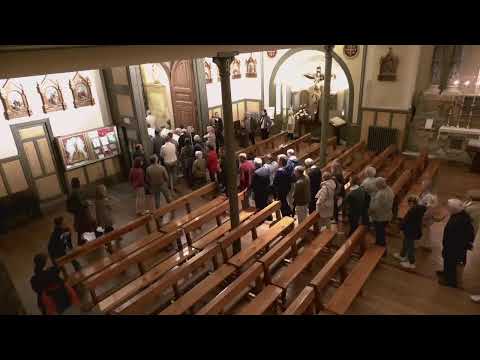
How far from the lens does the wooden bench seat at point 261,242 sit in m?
5.59

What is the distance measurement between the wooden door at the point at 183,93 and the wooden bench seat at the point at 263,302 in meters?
7.89

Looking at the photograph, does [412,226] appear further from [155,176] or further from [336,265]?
[155,176]

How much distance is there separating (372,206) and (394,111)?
21.8ft

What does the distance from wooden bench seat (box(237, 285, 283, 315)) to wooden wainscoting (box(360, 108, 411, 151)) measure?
8.68 m

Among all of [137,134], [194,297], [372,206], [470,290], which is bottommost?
[470,290]

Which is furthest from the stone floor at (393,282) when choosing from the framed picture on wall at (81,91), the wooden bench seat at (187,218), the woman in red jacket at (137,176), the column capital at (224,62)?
the column capital at (224,62)

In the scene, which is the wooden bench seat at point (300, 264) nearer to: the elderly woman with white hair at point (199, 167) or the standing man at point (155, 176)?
the standing man at point (155, 176)

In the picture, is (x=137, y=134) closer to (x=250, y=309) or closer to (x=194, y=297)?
(x=194, y=297)

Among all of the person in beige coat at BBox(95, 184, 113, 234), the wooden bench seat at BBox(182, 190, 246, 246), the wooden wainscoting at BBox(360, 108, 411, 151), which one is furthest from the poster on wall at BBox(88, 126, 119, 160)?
the wooden wainscoting at BBox(360, 108, 411, 151)

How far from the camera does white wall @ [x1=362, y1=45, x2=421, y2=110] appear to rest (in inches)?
418

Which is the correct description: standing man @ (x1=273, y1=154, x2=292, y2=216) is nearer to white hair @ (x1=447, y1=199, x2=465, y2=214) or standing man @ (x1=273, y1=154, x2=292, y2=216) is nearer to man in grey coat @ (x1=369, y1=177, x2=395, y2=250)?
man in grey coat @ (x1=369, y1=177, x2=395, y2=250)
